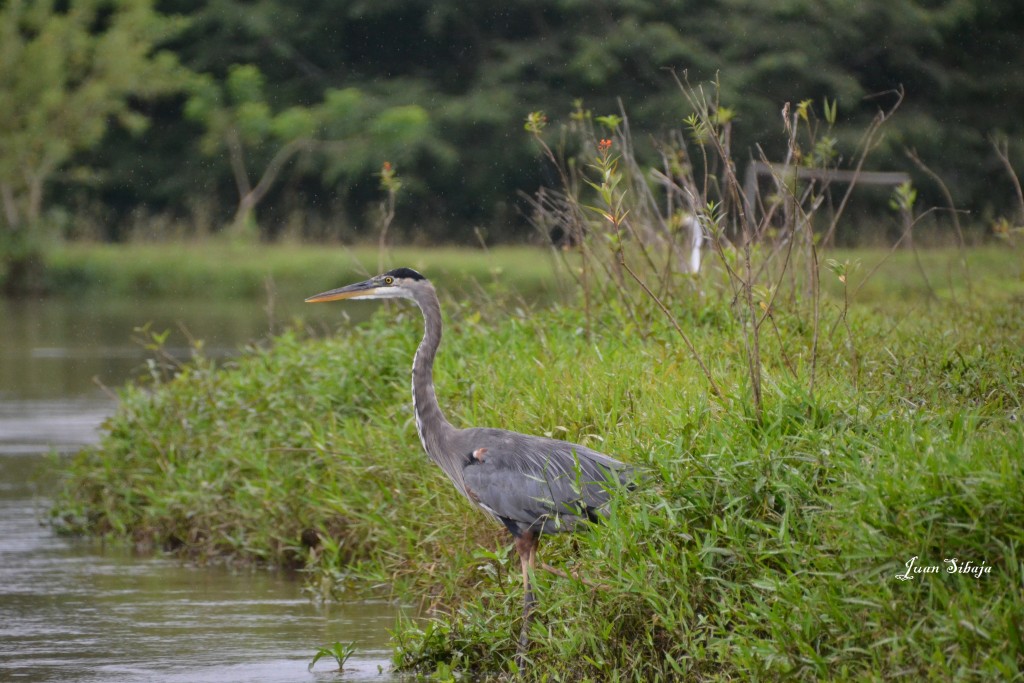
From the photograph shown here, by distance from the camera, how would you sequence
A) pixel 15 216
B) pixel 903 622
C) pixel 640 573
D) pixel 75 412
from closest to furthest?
pixel 903 622 → pixel 640 573 → pixel 75 412 → pixel 15 216

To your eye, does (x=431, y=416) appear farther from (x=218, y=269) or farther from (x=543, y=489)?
(x=218, y=269)

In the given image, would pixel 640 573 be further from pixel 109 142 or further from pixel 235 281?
pixel 109 142

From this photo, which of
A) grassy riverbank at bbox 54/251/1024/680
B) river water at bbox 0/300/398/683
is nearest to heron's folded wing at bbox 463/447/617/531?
grassy riverbank at bbox 54/251/1024/680

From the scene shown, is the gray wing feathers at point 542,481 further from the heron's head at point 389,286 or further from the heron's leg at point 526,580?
the heron's head at point 389,286

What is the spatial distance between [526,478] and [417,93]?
82.1ft

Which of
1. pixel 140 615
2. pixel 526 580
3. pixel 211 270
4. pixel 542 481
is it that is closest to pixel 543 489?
pixel 542 481

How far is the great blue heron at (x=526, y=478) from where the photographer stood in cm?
458

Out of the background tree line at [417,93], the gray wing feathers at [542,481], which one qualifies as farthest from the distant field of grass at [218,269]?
the gray wing feathers at [542,481]

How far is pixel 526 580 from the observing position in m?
4.55

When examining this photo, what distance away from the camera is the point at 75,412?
11727 mm

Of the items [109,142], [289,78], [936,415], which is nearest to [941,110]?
[289,78]

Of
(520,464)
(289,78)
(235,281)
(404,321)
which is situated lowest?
(235,281)

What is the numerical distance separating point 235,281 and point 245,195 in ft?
14.2

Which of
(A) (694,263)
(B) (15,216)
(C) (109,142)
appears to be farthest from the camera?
(C) (109,142)
